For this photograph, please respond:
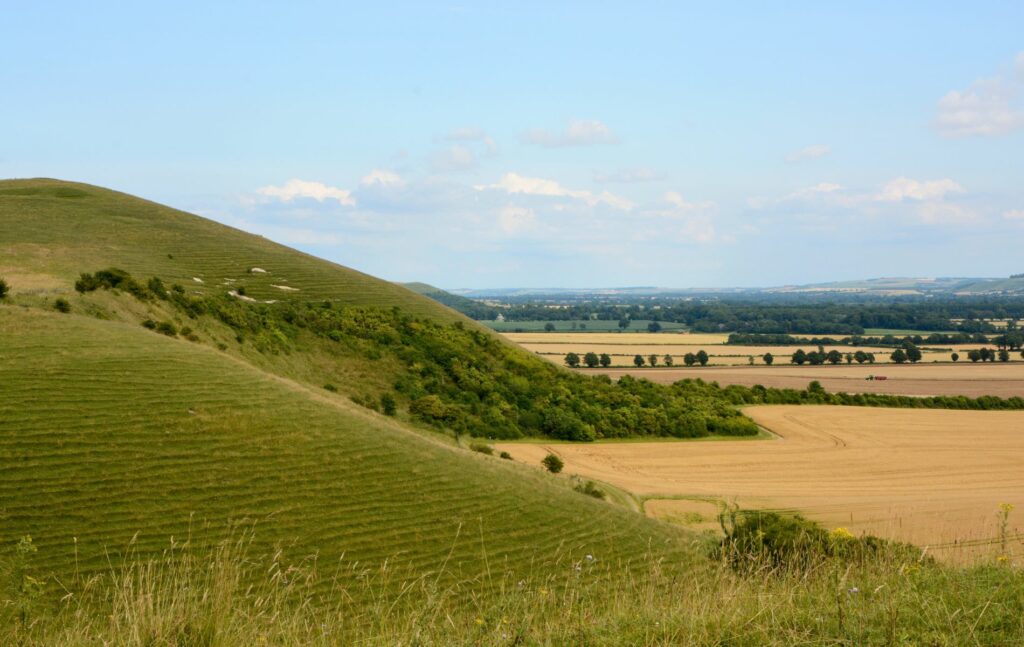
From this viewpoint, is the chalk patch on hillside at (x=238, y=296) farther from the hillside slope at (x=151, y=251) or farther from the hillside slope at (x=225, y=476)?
the hillside slope at (x=225, y=476)

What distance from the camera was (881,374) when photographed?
9938cm

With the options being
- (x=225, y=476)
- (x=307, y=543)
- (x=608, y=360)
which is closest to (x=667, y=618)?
(x=307, y=543)

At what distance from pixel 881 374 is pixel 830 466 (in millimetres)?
55398

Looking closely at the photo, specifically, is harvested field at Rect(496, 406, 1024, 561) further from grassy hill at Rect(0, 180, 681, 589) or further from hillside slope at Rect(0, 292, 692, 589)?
grassy hill at Rect(0, 180, 681, 589)

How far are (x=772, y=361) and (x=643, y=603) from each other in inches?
4459

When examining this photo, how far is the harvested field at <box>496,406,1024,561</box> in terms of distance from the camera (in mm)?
38344

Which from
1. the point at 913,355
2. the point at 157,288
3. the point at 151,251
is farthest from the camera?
the point at 913,355

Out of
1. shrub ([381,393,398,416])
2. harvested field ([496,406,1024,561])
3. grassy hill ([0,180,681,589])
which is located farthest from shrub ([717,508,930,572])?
shrub ([381,393,398,416])

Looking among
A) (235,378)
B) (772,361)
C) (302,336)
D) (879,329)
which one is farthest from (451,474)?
(879,329)

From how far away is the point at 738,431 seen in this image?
62.9 m

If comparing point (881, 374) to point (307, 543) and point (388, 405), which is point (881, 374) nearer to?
point (388, 405)

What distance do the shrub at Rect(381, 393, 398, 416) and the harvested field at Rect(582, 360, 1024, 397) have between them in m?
41.0

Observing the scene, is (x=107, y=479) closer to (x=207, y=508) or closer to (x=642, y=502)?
(x=207, y=508)

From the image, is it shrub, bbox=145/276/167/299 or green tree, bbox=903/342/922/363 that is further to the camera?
green tree, bbox=903/342/922/363
